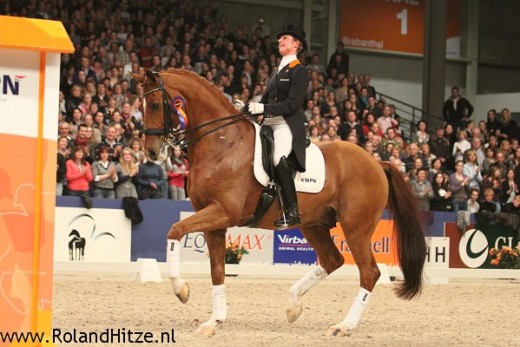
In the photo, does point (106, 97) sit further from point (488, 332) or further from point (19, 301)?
point (19, 301)

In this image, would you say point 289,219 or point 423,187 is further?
point 423,187

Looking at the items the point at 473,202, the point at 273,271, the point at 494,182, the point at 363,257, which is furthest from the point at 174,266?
the point at 494,182

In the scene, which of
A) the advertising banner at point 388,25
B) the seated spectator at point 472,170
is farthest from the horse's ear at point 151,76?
the advertising banner at point 388,25

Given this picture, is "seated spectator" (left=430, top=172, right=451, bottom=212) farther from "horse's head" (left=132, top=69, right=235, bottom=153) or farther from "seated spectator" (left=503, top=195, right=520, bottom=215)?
"horse's head" (left=132, top=69, right=235, bottom=153)

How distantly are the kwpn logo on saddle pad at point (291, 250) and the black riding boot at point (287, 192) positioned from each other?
22.8 feet

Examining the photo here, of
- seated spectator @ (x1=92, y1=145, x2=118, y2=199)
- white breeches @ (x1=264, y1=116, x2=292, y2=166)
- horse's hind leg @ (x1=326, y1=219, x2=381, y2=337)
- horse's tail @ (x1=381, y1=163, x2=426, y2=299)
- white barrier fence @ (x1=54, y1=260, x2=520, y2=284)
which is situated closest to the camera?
white breeches @ (x1=264, y1=116, x2=292, y2=166)

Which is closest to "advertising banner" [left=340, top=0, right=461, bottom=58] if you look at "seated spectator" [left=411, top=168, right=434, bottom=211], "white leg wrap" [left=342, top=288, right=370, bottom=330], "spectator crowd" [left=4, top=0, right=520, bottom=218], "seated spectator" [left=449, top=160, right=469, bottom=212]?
Answer: "spectator crowd" [left=4, top=0, right=520, bottom=218]

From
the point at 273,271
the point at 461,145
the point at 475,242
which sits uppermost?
the point at 461,145

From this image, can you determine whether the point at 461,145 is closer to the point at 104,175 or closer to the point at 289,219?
the point at 104,175

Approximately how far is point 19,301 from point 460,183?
13.4m

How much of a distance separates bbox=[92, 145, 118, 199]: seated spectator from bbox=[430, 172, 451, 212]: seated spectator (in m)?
6.20

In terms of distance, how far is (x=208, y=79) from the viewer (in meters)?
19.0

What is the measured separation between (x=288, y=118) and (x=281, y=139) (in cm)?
20

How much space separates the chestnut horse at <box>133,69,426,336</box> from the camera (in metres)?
7.59
